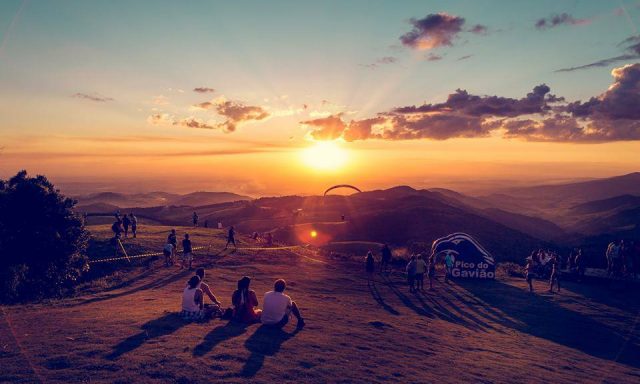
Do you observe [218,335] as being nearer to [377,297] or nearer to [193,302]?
[193,302]

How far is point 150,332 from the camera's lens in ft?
36.0

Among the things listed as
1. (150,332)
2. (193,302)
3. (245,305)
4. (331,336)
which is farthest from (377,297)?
(150,332)

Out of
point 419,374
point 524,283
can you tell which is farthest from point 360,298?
point 524,283

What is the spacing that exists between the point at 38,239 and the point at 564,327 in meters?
25.4

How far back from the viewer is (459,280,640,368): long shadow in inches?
613

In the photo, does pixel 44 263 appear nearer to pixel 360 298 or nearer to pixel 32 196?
pixel 32 196

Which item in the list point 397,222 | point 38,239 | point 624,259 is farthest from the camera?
point 397,222

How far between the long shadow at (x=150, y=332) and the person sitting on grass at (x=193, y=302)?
292mm

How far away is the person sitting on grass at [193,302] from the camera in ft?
39.6

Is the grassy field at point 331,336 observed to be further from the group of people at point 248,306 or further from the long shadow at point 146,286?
the group of people at point 248,306

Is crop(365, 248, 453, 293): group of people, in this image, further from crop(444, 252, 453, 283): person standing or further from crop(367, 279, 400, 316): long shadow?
crop(367, 279, 400, 316): long shadow

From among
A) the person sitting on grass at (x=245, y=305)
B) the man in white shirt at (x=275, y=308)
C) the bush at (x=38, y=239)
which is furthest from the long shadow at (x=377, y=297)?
the bush at (x=38, y=239)

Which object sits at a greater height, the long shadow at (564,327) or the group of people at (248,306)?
the group of people at (248,306)

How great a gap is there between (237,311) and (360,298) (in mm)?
9871
